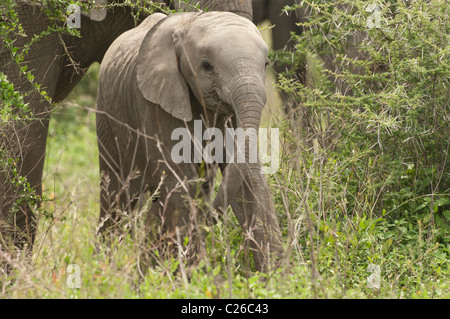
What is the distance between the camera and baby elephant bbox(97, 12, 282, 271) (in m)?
4.62

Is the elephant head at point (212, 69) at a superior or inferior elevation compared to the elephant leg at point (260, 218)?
superior

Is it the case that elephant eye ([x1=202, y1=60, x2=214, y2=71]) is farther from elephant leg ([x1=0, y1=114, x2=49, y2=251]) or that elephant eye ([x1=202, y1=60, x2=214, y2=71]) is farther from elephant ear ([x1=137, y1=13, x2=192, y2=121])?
elephant leg ([x1=0, y1=114, x2=49, y2=251])

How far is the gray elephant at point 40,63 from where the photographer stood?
5.61 metres

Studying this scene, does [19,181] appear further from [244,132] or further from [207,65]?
[244,132]

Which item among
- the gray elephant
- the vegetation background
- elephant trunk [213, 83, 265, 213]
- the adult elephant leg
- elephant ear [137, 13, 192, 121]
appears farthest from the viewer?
the gray elephant

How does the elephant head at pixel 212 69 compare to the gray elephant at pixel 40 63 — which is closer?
the elephant head at pixel 212 69

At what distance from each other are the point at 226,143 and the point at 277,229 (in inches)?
19.0

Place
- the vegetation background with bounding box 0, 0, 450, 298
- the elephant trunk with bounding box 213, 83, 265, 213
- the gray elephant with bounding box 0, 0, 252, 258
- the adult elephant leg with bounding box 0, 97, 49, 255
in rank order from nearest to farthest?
the elephant trunk with bounding box 213, 83, 265, 213, the vegetation background with bounding box 0, 0, 450, 298, the adult elephant leg with bounding box 0, 97, 49, 255, the gray elephant with bounding box 0, 0, 252, 258

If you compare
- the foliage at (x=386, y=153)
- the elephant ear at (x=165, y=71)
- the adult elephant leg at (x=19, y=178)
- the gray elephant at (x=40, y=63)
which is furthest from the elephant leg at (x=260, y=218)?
the gray elephant at (x=40, y=63)

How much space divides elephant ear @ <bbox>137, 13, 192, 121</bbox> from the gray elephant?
0.57 meters

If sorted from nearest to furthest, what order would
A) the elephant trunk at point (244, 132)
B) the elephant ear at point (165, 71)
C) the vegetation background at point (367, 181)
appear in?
the elephant trunk at point (244, 132), the vegetation background at point (367, 181), the elephant ear at point (165, 71)

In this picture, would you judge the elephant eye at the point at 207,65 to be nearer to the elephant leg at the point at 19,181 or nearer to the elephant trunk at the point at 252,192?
the elephant trunk at the point at 252,192

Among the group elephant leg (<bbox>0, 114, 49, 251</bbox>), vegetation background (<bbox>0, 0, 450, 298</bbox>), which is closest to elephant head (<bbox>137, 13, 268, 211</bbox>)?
vegetation background (<bbox>0, 0, 450, 298</bbox>)
